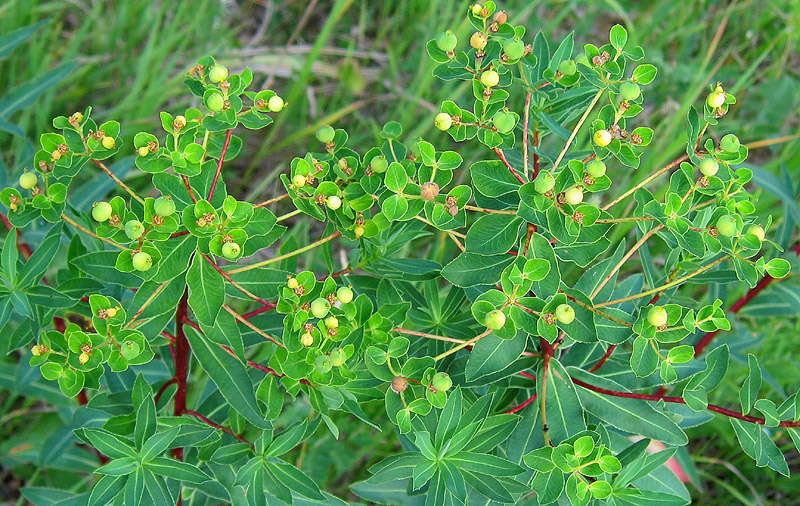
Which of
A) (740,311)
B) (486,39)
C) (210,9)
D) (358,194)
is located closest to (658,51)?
(740,311)

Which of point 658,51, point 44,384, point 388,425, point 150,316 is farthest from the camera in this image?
point 658,51

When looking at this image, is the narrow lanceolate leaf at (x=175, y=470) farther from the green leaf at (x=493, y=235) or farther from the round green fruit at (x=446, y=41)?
the round green fruit at (x=446, y=41)

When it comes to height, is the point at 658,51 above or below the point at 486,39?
below

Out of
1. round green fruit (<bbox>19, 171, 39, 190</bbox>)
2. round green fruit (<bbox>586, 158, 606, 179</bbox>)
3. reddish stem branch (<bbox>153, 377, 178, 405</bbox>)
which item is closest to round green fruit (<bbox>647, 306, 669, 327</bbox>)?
round green fruit (<bbox>586, 158, 606, 179</bbox>)

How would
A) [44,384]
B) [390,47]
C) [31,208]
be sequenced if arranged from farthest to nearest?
[390,47] < [44,384] < [31,208]

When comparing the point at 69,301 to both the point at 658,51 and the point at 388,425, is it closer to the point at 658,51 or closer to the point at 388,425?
the point at 388,425
